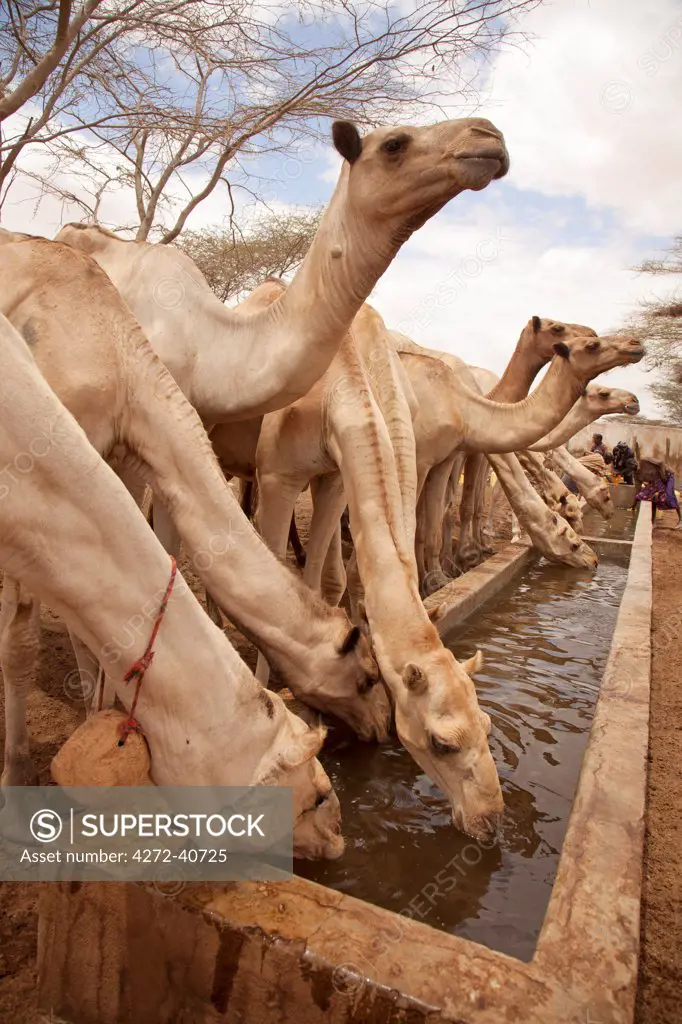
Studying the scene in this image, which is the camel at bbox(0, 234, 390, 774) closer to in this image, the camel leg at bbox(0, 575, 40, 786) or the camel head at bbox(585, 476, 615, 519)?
the camel leg at bbox(0, 575, 40, 786)

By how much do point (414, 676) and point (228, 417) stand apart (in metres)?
2.17

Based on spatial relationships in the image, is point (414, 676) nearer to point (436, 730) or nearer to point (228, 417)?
point (436, 730)

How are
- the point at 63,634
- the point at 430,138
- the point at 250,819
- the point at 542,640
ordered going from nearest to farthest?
1. the point at 250,819
2. the point at 430,138
3. the point at 63,634
4. the point at 542,640

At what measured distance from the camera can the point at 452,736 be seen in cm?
334

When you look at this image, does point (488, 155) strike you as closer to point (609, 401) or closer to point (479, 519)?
point (609, 401)

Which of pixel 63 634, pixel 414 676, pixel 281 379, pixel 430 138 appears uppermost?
pixel 430 138

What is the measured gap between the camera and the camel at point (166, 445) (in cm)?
328

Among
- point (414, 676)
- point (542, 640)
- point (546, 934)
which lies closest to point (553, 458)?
point (542, 640)

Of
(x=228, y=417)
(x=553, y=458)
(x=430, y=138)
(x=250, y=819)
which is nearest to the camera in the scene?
(x=250, y=819)

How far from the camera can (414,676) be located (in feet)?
11.2

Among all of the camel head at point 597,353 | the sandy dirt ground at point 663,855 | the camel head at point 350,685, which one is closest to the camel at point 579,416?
the camel head at point 597,353

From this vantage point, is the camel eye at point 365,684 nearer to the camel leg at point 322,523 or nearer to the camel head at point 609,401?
the camel leg at point 322,523

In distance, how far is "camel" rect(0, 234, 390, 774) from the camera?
328cm

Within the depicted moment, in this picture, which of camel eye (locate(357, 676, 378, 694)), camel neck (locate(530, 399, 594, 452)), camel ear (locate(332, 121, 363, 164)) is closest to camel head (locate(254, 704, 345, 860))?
camel eye (locate(357, 676, 378, 694))
